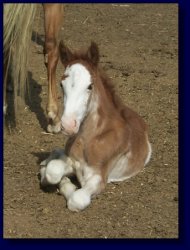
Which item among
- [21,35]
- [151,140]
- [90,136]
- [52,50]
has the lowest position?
[151,140]

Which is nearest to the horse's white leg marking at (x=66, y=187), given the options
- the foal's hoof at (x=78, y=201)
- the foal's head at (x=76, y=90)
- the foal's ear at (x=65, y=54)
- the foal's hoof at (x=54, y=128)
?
the foal's hoof at (x=78, y=201)

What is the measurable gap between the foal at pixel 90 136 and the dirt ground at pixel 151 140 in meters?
0.12

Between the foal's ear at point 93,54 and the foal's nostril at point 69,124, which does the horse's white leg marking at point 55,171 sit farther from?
the foal's ear at point 93,54

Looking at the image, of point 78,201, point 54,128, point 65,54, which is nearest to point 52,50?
point 54,128

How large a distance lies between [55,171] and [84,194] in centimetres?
27

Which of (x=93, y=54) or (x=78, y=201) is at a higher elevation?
(x=93, y=54)

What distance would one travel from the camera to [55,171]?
4129 mm

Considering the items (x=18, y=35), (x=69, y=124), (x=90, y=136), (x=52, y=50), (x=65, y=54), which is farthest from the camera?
(x=52, y=50)

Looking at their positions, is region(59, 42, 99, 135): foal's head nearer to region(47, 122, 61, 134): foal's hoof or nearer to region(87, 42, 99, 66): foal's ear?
region(87, 42, 99, 66): foal's ear

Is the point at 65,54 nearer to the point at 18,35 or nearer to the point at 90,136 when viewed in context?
the point at 90,136

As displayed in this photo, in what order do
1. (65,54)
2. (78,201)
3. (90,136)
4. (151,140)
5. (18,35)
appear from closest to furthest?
(78,201) → (65,54) → (90,136) → (18,35) → (151,140)

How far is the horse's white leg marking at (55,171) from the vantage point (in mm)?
4133

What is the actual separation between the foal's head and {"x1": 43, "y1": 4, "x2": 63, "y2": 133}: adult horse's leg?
1.02 meters

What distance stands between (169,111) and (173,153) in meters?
0.86
